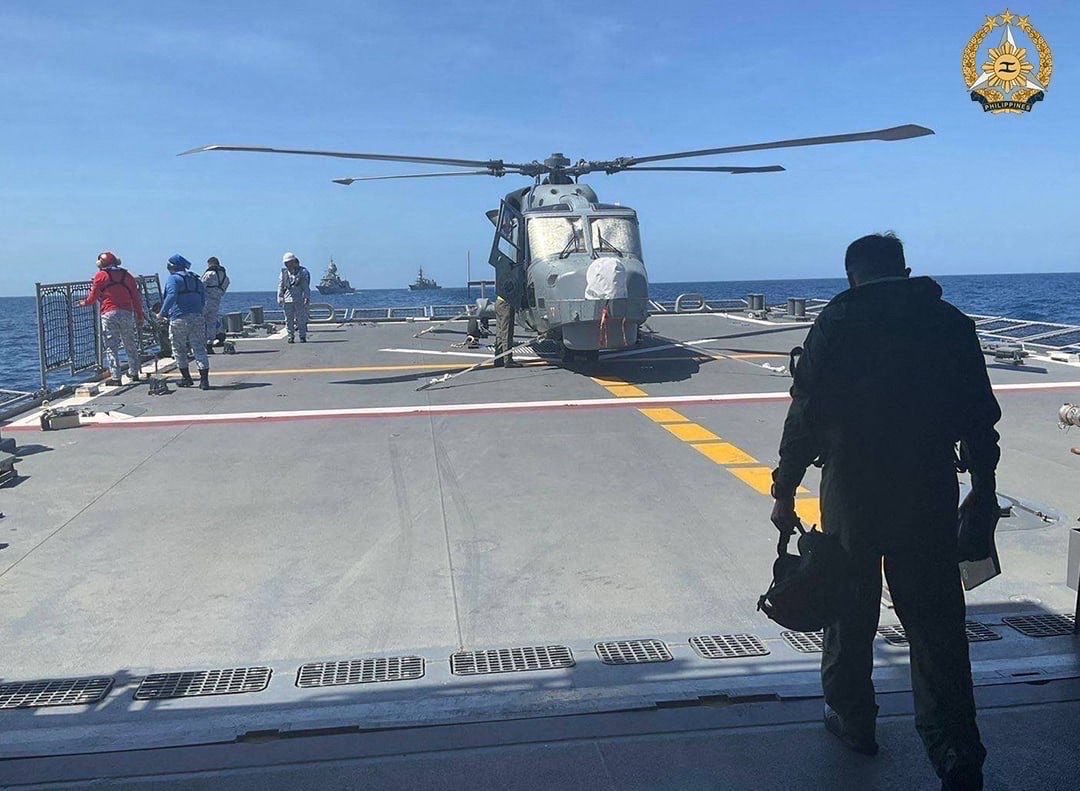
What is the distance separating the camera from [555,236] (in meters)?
12.1

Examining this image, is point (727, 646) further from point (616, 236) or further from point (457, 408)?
point (616, 236)

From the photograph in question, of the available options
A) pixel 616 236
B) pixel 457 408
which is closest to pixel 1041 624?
pixel 457 408

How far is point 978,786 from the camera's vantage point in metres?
2.55

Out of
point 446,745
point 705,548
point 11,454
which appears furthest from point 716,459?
point 11,454

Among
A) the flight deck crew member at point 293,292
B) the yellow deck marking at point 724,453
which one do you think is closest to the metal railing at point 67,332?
the flight deck crew member at point 293,292

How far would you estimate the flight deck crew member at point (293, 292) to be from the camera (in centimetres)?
1680

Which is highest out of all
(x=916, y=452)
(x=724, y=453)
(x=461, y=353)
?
(x=916, y=452)

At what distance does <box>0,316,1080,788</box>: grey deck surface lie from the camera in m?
3.37

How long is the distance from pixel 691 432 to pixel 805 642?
4.58m

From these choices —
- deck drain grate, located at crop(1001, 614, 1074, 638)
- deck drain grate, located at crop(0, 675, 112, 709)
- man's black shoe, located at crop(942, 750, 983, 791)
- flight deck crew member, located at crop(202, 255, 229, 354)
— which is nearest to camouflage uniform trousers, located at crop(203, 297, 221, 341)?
flight deck crew member, located at crop(202, 255, 229, 354)

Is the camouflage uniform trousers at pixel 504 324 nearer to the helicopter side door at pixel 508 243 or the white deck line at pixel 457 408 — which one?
the helicopter side door at pixel 508 243

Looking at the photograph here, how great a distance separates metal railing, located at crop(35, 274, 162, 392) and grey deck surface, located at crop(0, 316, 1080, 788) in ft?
8.91

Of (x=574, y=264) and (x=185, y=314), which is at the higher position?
(x=574, y=264)

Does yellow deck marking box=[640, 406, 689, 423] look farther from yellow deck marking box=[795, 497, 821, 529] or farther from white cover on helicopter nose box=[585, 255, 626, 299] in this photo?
yellow deck marking box=[795, 497, 821, 529]
